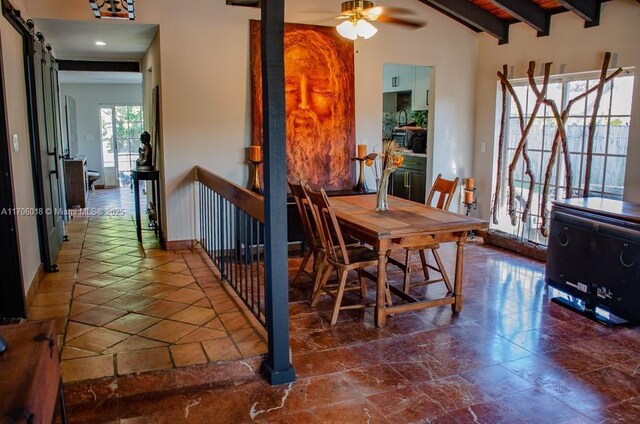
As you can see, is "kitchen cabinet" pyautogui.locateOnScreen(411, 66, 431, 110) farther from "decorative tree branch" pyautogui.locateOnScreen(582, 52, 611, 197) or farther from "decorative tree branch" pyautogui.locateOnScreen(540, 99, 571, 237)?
"decorative tree branch" pyautogui.locateOnScreen(582, 52, 611, 197)

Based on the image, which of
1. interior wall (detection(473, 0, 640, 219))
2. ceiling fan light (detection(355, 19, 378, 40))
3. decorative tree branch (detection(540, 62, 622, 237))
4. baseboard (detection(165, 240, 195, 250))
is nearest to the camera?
ceiling fan light (detection(355, 19, 378, 40))

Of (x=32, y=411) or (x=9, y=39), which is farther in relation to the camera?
(x=9, y=39)

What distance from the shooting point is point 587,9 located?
481 centimetres

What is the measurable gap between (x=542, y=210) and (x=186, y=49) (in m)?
4.09

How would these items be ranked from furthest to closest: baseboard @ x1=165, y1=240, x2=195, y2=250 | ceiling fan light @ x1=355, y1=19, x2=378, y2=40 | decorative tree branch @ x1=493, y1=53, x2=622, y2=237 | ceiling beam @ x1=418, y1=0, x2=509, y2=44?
ceiling beam @ x1=418, y1=0, x2=509, y2=44 → baseboard @ x1=165, y1=240, x2=195, y2=250 → decorative tree branch @ x1=493, y1=53, x2=622, y2=237 → ceiling fan light @ x1=355, y1=19, x2=378, y2=40

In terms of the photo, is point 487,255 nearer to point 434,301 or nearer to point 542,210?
point 542,210

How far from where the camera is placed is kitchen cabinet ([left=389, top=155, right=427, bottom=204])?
6758mm

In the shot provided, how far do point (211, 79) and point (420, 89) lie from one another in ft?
10.3

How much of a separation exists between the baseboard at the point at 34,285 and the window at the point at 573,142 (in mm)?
4896

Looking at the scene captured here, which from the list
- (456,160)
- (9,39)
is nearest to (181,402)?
(9,39)

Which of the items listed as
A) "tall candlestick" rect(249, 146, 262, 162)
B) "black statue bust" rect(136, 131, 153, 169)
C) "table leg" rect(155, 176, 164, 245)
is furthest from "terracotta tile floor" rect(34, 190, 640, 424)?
"black statue bust" rect(136, 131, 153, 169)

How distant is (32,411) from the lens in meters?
1.38

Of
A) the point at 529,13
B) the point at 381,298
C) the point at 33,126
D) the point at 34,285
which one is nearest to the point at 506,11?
the point at 529,13

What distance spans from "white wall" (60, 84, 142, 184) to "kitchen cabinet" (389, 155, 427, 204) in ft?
21.4
